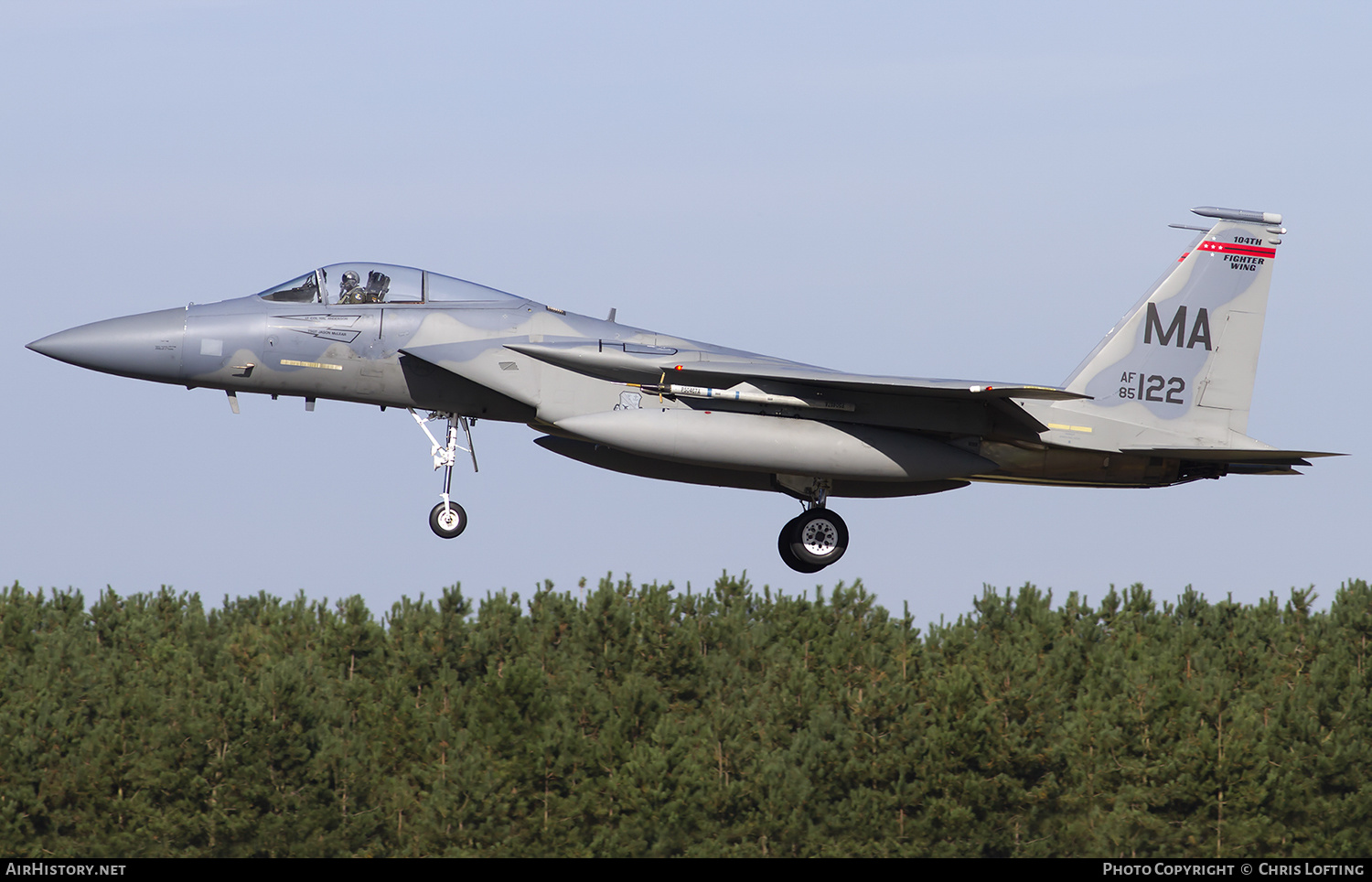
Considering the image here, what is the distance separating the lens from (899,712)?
76.9 meters

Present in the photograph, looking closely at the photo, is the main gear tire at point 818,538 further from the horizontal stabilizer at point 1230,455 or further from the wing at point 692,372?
the horizontal stabilizer at point 1230,455

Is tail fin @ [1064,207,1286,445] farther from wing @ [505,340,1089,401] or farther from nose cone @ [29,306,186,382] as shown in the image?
nose cone @ [29,306,186,382]

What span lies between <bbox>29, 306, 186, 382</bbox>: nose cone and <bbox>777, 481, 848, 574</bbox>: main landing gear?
7865 mm

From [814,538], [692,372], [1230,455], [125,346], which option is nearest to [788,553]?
[814,538]

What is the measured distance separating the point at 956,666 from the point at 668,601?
1732 centimetres

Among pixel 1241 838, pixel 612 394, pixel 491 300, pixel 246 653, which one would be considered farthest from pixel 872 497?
pixel 246 653

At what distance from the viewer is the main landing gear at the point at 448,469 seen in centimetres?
1692

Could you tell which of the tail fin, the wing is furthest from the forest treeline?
the wing

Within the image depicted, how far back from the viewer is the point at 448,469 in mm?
17438

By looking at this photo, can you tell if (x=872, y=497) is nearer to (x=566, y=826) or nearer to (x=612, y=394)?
(x=612, y=394)

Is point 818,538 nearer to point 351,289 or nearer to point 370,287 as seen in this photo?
point 370,287

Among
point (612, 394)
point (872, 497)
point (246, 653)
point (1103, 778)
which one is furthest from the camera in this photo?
point (246, 653)

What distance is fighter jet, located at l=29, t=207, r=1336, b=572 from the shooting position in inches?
661
